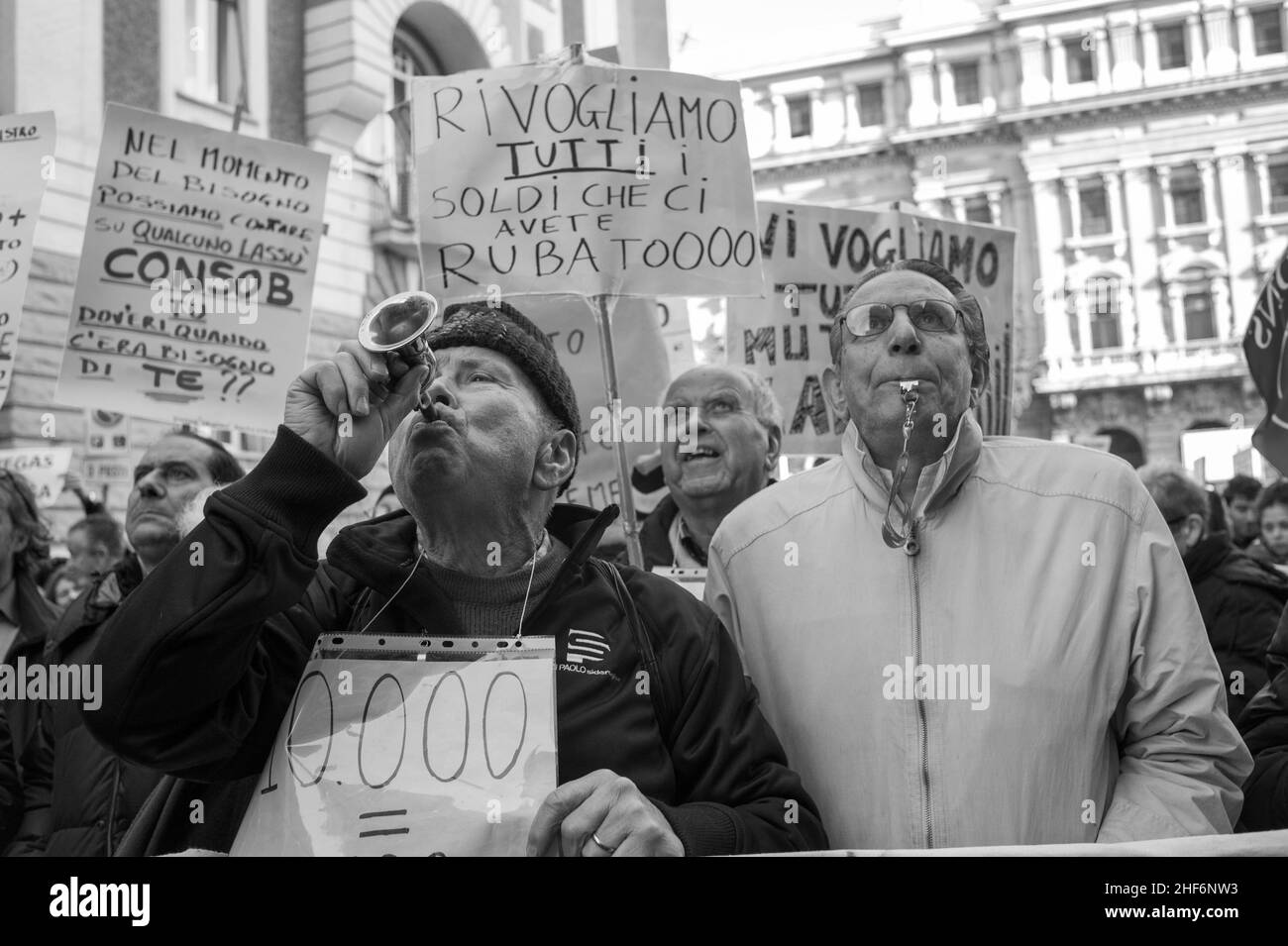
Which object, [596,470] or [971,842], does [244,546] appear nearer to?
[971,842]

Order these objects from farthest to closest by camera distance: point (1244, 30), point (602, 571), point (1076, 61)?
point (1076, 61)
point (1244, 30)
point (602, 571)

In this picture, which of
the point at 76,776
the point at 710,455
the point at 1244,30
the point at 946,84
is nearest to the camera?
the point at 76,776

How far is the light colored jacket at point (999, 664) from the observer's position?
2.04 meters

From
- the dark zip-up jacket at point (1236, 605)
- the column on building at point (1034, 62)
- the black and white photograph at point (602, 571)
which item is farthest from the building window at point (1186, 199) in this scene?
the dark zip-up jacket at point (1236, 605)

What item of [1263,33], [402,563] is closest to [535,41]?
[402,563]

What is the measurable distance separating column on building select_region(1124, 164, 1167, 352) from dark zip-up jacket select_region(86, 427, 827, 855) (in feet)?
123

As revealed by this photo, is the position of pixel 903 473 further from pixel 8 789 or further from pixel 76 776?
pixel 8 789

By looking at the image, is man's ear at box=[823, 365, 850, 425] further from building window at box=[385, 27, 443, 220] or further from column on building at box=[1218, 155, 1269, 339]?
column on building at box=[1218, 155, 1269, 339]

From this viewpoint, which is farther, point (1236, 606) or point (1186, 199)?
point (1186, 199)

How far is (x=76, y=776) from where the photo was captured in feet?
9.58

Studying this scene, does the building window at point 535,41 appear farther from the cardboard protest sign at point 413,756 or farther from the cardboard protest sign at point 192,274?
the cardboard protest sign at point 413,756

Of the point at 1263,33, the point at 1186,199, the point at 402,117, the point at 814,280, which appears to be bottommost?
the point at 814,280

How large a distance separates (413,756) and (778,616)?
2.34 ft

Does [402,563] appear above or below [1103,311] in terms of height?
below
